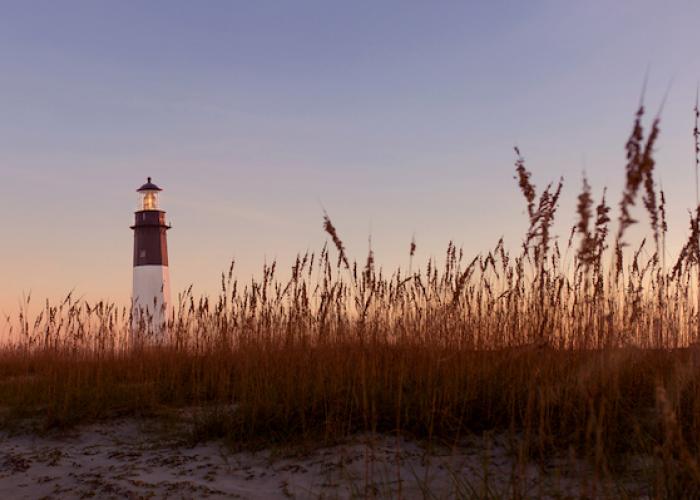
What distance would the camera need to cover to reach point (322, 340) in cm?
545

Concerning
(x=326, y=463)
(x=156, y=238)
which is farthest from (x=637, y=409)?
(x=156, y=238)

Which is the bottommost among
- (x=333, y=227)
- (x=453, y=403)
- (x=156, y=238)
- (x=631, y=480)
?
(x=631, y=480)

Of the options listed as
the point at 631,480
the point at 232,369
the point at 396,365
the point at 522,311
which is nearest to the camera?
the point at 631,480

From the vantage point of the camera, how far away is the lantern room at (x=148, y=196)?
2014 centimetres

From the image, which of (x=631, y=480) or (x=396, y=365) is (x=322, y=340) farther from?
(x=631, y=480)

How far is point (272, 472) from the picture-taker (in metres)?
3.57

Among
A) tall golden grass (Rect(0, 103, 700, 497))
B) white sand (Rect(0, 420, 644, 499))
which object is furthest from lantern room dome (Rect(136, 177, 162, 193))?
white sand (Rect(0, 420, 644, 499))

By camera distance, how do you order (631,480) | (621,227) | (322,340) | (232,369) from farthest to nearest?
(232,369) < (322,340) < (631,480) < (621,227)

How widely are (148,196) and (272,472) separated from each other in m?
17.7

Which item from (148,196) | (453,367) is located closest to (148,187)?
(148,196)

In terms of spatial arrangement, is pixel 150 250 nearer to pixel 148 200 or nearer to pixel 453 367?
pixel 148 200

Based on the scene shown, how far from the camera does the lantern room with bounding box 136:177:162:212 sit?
20.1 meters

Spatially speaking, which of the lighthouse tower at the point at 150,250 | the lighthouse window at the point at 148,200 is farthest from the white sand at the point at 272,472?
the lighthouse window at the point at 148,200

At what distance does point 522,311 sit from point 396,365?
42.6 inches
